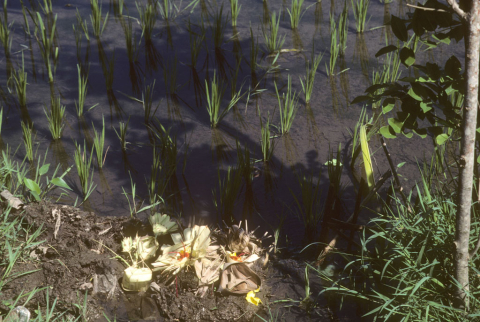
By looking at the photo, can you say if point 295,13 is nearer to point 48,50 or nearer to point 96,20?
point 96,20

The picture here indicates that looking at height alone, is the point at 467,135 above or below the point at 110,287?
above

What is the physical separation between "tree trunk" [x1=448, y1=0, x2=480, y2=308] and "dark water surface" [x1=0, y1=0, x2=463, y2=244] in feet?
3.06

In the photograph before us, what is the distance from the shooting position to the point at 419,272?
1.61m

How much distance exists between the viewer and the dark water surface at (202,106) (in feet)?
8.23

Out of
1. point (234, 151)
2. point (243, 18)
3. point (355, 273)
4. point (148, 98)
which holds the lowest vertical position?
point (355, 273)

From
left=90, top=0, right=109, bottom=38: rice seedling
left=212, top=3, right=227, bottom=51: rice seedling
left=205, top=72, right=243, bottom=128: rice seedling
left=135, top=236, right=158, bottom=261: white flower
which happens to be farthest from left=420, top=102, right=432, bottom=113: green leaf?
left=90, top=0, right=109, bottom=38: rice seedling

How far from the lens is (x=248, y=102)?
3211 mm

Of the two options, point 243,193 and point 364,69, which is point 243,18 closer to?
point 364,69

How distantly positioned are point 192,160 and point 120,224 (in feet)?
2.39

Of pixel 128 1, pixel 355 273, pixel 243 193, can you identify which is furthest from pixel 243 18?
pixel 355 273

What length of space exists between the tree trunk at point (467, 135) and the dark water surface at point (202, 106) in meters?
0.93

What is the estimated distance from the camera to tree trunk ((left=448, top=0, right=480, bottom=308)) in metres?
1.19

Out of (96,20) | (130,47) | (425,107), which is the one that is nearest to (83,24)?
(96,20)

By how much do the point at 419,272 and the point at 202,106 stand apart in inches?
78.9
